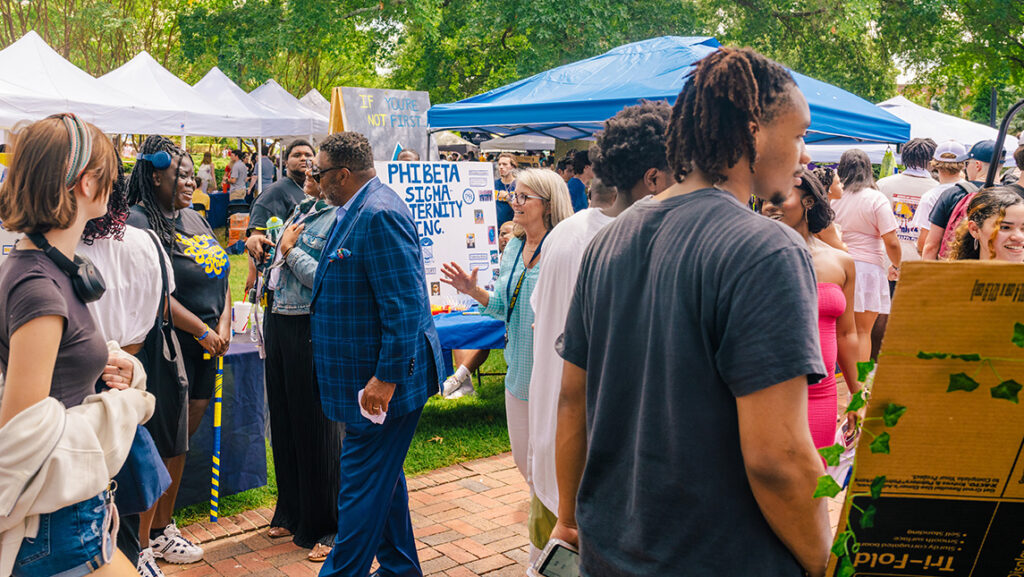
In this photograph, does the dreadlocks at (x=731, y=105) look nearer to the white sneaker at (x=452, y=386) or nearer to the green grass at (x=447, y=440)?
the green grass at (x=447, y=440)

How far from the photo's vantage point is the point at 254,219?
5.73 meters

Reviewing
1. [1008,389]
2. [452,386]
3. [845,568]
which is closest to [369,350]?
[845,568]

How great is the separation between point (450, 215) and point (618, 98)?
1.62 m

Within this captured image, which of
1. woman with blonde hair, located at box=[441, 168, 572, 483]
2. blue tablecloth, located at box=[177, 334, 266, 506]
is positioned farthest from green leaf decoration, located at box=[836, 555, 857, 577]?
blue tablecloth, located at box=[177, 334, 266, 506]

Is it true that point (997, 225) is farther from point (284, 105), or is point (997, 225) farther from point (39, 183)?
point (284, 105)

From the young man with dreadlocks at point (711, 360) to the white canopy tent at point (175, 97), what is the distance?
45.0 ft

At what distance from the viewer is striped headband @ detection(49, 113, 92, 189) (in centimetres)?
225

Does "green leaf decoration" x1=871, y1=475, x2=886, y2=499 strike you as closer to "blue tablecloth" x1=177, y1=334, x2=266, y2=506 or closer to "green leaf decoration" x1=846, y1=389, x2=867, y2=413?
"green leaf decoration" x1=846, y1=389, x2=867, y2=413

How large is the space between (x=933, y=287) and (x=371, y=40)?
20.1 meters

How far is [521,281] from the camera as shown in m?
3.86

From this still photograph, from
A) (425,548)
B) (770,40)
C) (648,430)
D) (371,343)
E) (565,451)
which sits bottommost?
(425,548)

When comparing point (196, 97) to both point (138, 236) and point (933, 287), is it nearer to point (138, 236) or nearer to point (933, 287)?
point (138, 236)

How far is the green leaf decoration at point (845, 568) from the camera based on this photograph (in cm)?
145

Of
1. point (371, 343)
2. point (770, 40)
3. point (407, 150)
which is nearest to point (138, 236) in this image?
point (371, 343)
